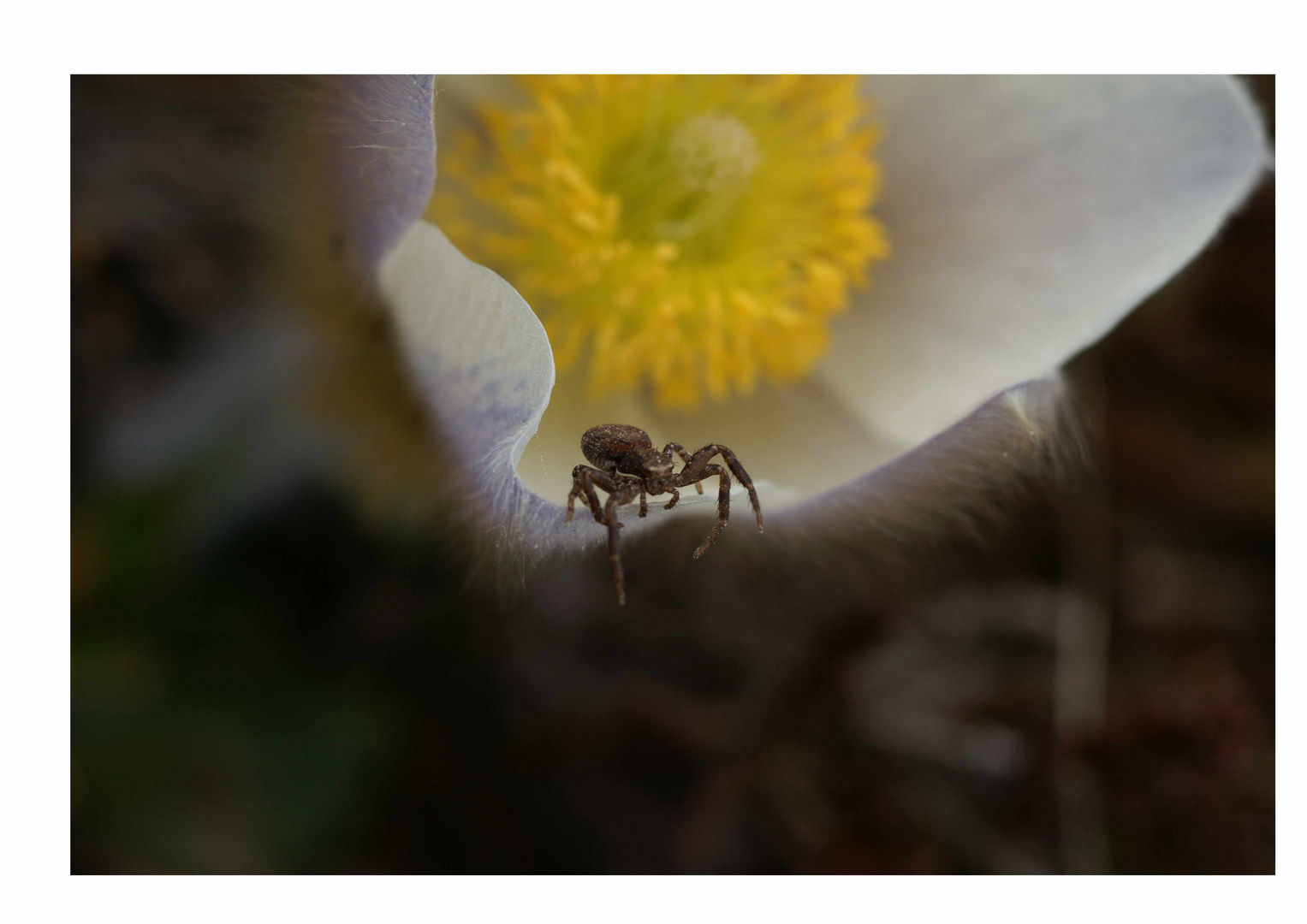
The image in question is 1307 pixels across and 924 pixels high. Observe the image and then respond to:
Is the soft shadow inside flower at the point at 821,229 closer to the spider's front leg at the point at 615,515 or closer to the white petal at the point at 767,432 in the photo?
the white petal at the point at 767,432

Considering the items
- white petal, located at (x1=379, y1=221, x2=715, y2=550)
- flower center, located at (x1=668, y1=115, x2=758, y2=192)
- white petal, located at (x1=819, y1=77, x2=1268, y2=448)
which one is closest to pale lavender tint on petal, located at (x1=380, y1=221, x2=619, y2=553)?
white petal, located at (x1=379, y1=221, x2=715, y2=550)

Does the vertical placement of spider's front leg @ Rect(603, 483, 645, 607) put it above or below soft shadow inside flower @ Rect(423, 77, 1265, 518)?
below

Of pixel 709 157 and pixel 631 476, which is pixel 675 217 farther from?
pixel 631 476

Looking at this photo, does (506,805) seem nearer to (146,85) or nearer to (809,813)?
(809,813)

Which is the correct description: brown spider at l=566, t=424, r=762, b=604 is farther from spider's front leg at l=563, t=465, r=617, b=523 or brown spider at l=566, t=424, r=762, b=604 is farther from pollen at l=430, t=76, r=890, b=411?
pollen at l=430, t=76, r=890, b=411

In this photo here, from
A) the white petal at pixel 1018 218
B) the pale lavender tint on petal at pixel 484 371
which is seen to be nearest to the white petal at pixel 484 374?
the pale lavender tint on petal at pixel 484 371

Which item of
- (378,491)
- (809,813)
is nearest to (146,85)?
(378,491)

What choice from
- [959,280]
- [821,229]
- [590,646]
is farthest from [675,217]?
[590,646]
